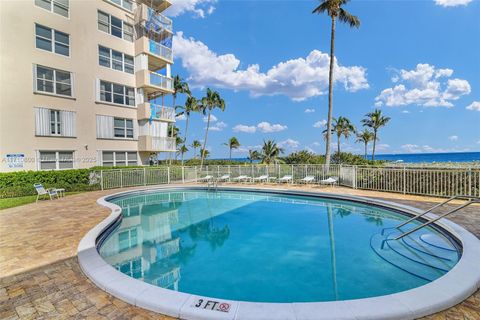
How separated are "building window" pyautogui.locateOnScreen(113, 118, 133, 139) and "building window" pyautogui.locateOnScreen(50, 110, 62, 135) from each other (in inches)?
131

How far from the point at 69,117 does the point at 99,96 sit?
8.02 feet

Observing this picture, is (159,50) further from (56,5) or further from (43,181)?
(43,181)

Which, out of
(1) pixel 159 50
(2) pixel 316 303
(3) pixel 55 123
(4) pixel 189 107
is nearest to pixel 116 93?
(3) pixel 55 123

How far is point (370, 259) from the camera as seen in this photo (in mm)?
4871

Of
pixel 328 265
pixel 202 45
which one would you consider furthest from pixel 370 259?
pixel 202 45

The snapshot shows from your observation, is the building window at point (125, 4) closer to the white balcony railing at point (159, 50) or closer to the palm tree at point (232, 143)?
the white balcony railing at point (159, 50)

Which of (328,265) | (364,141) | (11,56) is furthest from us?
(364,141)

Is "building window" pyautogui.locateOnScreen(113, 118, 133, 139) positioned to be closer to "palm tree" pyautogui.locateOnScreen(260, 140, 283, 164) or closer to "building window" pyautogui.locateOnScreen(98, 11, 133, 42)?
"building window" pyautogui.locateOnScreen(98, 11, 133, 42)

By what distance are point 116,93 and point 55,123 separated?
4.53m

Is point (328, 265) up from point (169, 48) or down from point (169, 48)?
down

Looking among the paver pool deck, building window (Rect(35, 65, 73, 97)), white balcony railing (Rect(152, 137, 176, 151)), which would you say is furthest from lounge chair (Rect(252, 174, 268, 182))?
building window (Rect(35, 65, 73, 97))

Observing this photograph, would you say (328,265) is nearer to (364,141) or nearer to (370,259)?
(370,259)

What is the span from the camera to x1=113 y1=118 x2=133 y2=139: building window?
1706 cm

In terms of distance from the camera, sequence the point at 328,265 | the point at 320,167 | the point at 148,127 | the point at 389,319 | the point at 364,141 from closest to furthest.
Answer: the point at 389,319 < the point at 328,265 < the point at 320,167 < the point at 148,127 < the point at 364,141
